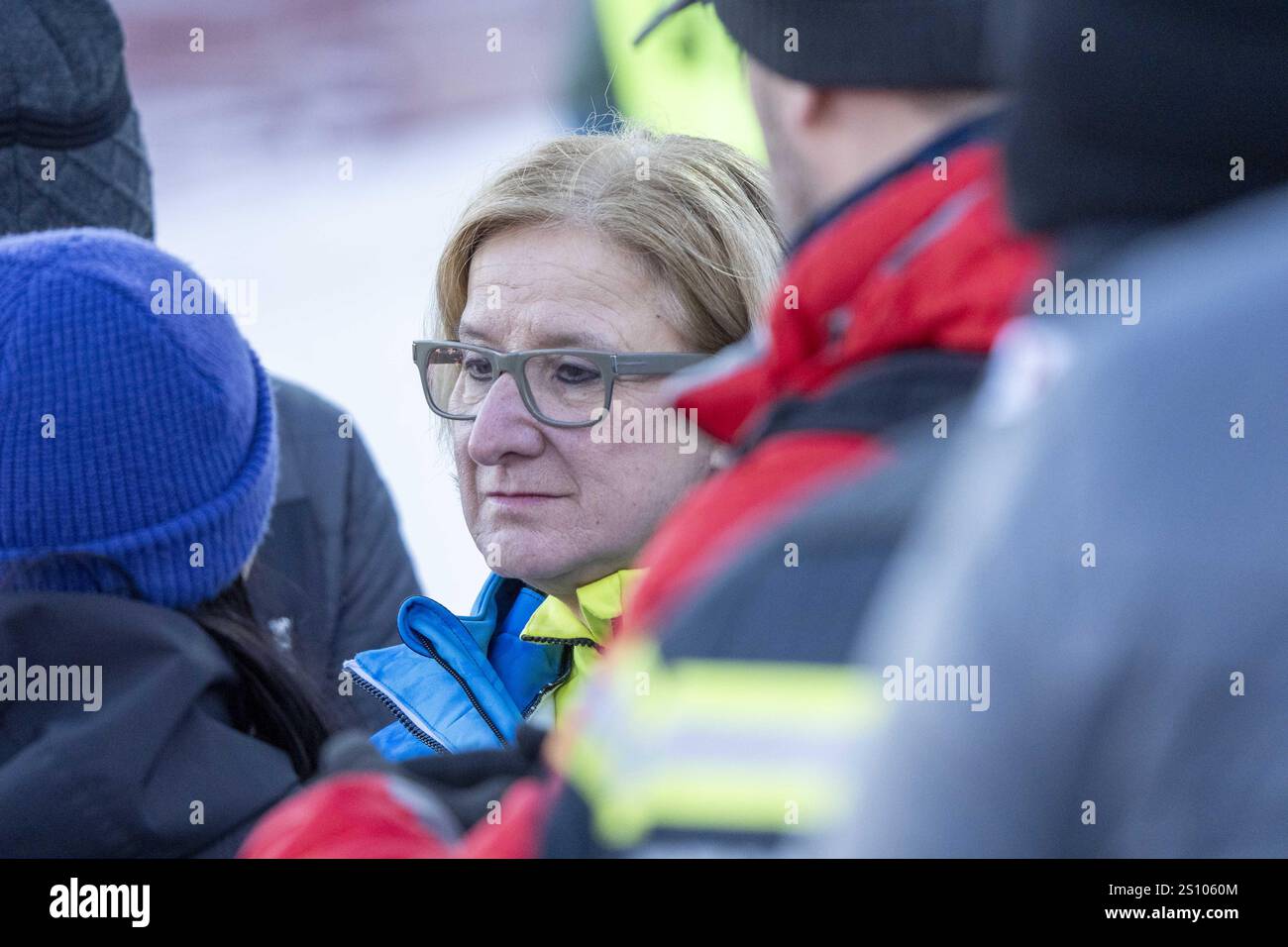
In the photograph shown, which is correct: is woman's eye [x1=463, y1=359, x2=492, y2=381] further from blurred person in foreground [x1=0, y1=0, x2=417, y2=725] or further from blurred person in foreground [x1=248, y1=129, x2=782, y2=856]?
blurred person in foreground [x1=0, y1=0, x2=417, y2=725]

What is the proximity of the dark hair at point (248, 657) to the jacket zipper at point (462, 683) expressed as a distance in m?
0.28

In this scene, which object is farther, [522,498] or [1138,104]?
[522,498]

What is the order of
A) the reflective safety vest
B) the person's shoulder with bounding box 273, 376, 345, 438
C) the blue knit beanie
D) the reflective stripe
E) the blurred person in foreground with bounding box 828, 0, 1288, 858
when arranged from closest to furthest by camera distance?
the blurred person in foreground with bounding box 828, 0, 1288, 858
the reflective stripe
the blue knit beanie
the person's shoulder with bounding box 273, 376, 345, 438
the reflective safety vest

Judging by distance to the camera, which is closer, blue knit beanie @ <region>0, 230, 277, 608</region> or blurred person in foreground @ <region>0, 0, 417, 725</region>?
blue knit beanie @ <region>0, 230, 277, 608</region>

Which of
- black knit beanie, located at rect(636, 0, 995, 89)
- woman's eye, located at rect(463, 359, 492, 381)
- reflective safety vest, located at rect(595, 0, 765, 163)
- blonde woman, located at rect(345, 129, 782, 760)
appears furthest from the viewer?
reflective safety vest, located at rect(595, 0, 765, 163)

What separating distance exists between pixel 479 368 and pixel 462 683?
397 millimetres

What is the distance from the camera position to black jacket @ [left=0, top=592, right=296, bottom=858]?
136cm

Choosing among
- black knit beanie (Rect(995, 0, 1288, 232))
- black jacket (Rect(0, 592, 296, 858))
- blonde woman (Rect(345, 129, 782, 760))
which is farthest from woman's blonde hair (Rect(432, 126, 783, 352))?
black knit beanie (Rect(995, 0, 1288, 232))

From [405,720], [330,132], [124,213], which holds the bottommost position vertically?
[405,720]

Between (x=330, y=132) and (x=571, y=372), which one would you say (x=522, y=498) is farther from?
(x=330, y=132)

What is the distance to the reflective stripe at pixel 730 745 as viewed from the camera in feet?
2.19

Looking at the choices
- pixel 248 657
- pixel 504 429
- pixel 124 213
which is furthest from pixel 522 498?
pixel 124 213

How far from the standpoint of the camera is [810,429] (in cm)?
81
